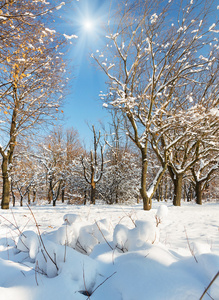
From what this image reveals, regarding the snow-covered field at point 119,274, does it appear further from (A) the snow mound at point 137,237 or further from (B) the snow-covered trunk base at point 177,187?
(B) the snow-covered trunk base at point 177,187

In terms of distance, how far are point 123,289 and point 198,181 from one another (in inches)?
455

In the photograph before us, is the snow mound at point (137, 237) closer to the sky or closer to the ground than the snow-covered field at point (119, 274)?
closer to the sky

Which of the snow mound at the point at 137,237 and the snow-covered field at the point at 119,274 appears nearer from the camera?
the snow-covered field at the point at 119,274

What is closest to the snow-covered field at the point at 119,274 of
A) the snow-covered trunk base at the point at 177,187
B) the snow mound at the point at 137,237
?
the snow mound at the point at 137,237

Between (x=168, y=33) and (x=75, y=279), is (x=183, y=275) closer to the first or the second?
(x=75, y=279)

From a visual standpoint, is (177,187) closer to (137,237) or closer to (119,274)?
(137,237)

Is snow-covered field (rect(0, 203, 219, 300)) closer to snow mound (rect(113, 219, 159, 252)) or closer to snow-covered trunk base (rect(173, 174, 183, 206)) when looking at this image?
snow mound (rect(113, 219, 159, 252))

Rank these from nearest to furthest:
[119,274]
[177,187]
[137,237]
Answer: [119,274] < [137,237] < [177,187]

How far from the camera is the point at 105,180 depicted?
16.1 metres

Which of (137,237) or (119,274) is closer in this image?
(119,274)

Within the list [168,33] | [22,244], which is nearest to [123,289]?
[22,244]

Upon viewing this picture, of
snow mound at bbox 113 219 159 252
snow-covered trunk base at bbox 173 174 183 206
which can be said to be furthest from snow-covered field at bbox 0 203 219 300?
→ snow-covered trunk base at bbox 173 174 183 206

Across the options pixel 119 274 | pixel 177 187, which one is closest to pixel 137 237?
pixel 119 274

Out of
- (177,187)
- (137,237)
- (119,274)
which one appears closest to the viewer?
(119,274)
